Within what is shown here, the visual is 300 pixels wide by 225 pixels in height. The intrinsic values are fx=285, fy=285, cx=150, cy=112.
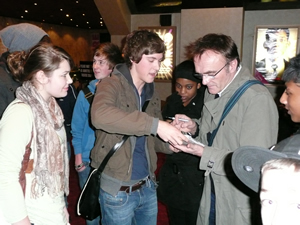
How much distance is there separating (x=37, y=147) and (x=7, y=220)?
350 mm

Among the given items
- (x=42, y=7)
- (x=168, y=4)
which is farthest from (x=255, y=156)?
(x=42, y=7)

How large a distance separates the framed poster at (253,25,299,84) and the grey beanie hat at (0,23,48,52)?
5.70m

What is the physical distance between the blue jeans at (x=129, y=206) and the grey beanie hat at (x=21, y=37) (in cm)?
109

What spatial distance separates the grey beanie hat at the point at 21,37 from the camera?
1.90 metres

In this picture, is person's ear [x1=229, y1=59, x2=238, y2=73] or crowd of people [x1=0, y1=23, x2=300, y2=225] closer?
crowd of people [x1=0, y1=23, x2=300, y2=225]

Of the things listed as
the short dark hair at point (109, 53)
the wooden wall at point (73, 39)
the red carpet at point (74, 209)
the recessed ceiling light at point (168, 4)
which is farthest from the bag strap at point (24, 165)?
the wooden wall at point (73, 39)

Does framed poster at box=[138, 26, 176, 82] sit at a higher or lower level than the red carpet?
higher

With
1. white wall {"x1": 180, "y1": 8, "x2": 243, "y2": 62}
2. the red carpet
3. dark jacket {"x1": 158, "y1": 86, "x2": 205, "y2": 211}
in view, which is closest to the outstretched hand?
dark jacket {"x1": 158, "y1": 86, "x2": 205, "y2": 211}

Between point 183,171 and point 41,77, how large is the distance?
1.26 metres

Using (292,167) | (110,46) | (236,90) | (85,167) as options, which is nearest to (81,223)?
(85,167)

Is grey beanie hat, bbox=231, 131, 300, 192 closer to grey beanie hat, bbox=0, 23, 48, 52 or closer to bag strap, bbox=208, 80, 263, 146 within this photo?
bag strap, bbox=208, 80, 263, 146

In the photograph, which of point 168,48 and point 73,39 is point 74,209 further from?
point 73,39

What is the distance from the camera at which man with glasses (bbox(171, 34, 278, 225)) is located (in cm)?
155

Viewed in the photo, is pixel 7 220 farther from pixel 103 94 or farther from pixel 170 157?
pixel 170 157
